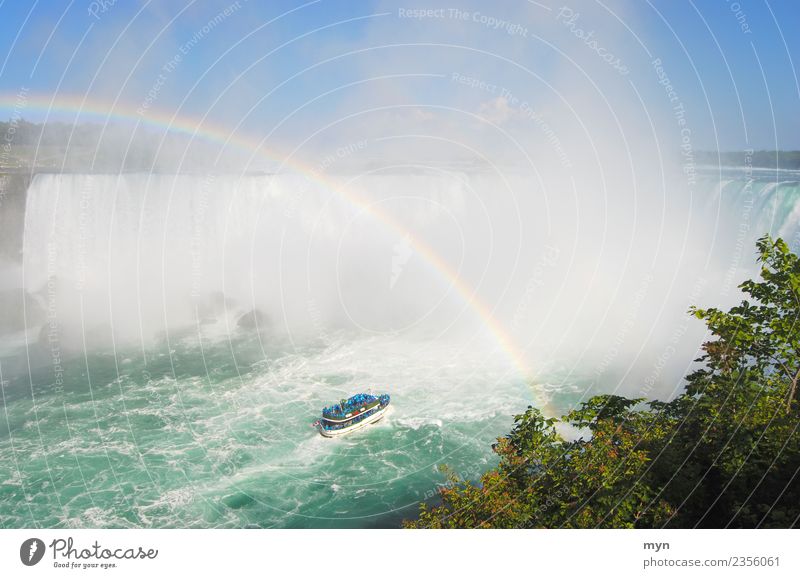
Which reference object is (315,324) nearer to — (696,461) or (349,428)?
(349,428)

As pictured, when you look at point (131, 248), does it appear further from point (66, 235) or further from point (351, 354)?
point (351, 354)
